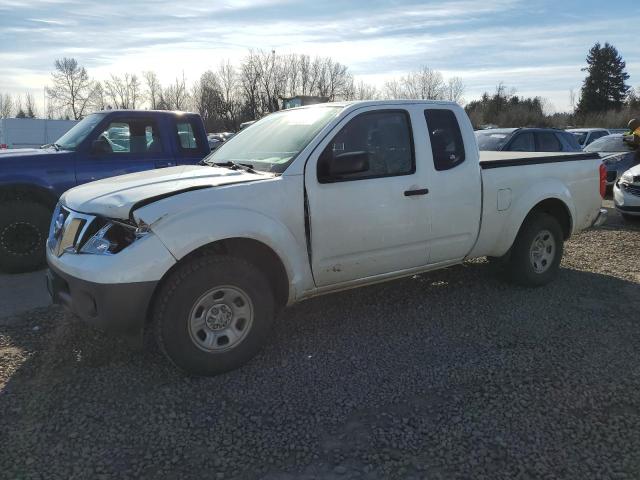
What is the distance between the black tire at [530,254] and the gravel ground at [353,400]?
52cm

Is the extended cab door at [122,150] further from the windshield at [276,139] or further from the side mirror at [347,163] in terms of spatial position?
the side mirror at [347,163]

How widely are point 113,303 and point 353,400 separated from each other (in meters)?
1.62

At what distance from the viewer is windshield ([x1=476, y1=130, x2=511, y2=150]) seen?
10394 mm

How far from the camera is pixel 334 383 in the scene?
3.47 m

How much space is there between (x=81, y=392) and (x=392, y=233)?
2.55 metres

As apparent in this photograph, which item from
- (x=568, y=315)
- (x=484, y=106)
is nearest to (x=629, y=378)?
(x=568, y=315)

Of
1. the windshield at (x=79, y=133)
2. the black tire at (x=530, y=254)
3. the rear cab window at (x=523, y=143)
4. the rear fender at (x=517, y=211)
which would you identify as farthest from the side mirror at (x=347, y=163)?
the rear cab window at (x=523, y=143)

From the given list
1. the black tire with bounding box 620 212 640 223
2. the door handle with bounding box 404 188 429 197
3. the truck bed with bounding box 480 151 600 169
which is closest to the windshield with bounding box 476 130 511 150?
the black tire with bounding box 620 212 640 223

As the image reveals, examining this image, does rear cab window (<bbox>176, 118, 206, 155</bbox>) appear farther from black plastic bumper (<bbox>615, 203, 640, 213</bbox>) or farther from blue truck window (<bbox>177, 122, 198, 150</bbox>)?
black plastic bumper (<bbox>615, 203, 640, 213</bbox>)

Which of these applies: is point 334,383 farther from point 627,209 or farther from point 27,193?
point 627,209

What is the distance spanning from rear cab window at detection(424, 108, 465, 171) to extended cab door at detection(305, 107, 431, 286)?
154mm

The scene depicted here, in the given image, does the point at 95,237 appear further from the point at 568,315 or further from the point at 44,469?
the point at 568,315

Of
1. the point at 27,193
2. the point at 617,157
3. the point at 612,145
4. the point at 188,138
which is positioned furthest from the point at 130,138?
the point at 612,145

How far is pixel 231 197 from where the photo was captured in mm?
3488
